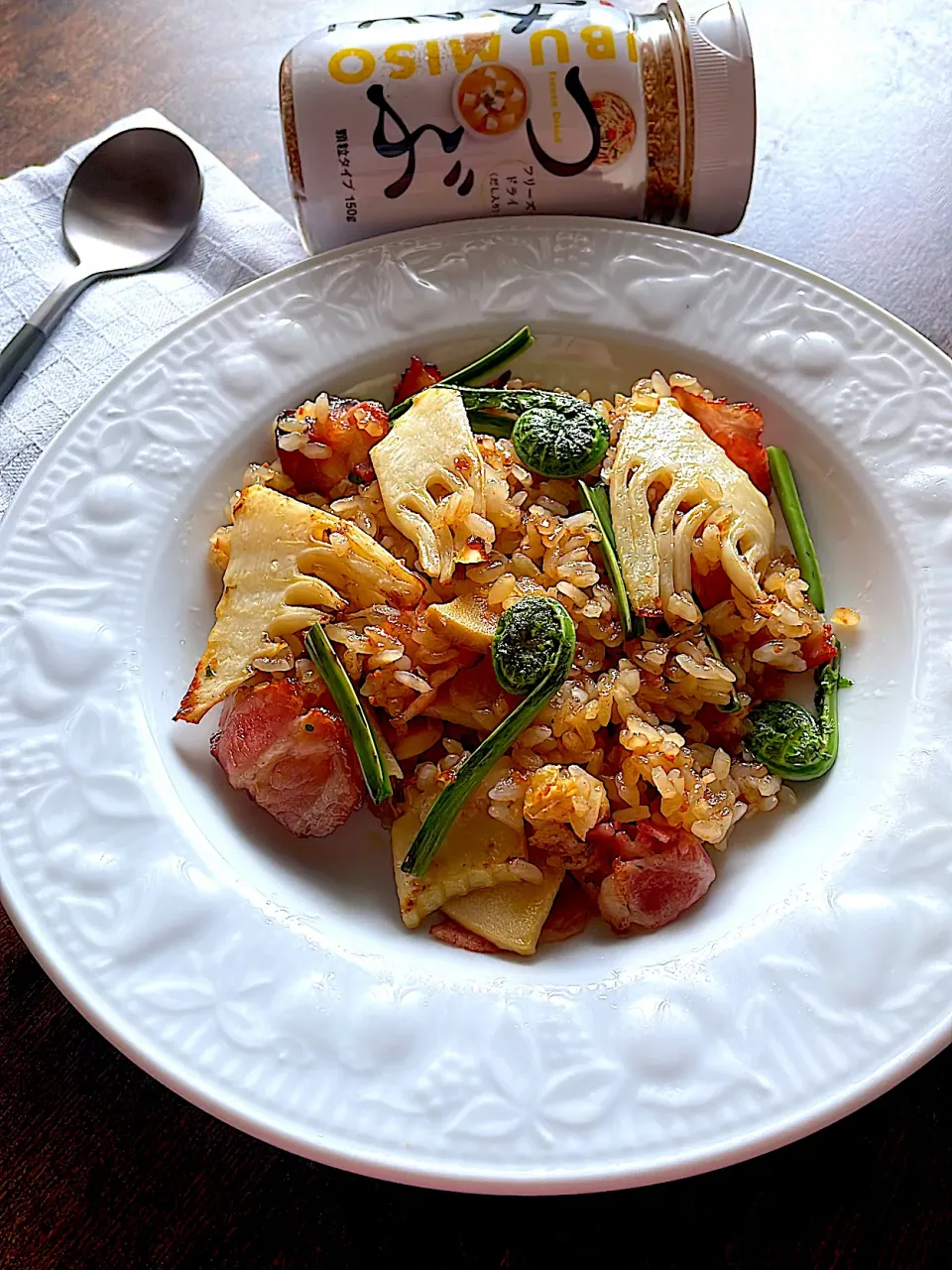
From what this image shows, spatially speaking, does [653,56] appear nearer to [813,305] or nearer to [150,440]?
[813,305]

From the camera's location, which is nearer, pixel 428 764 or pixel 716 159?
pixel 428 764

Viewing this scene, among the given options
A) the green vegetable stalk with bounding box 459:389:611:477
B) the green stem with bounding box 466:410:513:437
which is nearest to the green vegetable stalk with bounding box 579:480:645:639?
the green vegetable stalk with bounding box 459:389:611:477

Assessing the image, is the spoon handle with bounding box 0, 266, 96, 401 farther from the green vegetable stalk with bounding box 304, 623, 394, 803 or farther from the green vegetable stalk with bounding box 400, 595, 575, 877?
the green vegetable stalk with bounding box 400, 595, 575, 877

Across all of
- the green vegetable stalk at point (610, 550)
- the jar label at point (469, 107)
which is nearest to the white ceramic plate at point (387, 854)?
the jar label at point (469, 107)

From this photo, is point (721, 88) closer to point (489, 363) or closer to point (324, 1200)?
point (489, 363)

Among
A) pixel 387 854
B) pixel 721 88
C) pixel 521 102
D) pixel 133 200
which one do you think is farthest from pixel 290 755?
pixel 133 200

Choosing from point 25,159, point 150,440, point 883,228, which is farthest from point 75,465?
point 883,228

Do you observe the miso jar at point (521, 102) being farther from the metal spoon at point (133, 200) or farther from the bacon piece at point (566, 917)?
the bacon piece at point (566, 917)
